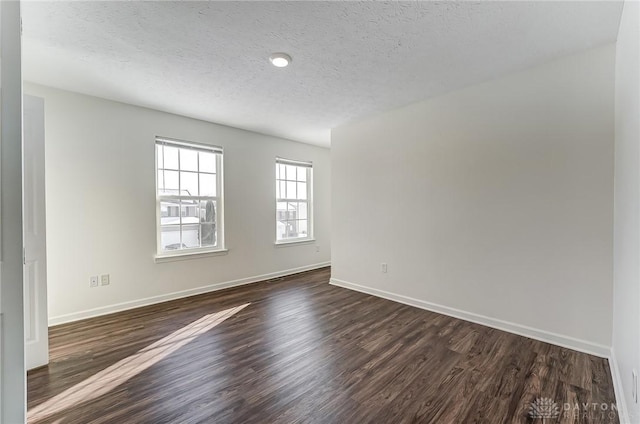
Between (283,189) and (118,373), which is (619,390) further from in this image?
(283,189)

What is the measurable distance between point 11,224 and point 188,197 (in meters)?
2.80

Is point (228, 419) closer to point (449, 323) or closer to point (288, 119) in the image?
point (449, 323)

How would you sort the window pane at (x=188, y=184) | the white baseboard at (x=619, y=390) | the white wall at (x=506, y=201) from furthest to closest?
the window pane at (x=188, y=184) → the white wall at (x=506, y=201) → the white baseboard at (x=619, y=390)

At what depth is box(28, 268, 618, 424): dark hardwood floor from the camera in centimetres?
158

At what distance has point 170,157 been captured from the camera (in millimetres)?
3666

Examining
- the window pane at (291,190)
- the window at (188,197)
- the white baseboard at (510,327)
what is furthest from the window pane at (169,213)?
the white baseboard at (510,327)

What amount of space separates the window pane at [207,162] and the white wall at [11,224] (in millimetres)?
2924

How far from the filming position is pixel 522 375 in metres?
1.90

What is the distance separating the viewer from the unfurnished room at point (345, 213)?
163 cm

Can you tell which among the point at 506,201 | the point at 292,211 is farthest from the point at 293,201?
the point at 506,201

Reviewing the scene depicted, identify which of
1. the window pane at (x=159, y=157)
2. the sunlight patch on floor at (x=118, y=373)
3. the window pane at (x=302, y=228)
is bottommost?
the sunlight patch on floor at (x=118, y=373)

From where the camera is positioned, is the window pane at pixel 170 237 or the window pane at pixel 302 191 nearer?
the window pane at pixel 170 237

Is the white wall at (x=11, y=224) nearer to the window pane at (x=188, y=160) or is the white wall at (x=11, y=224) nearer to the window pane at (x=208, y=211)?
the window pane at (x=188, y=160)

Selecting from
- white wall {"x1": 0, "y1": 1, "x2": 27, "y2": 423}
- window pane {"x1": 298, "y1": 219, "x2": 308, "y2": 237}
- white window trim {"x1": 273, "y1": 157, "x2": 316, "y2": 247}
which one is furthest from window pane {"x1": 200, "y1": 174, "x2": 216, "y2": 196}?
white wall {"x1": 0, "y1": 1, "x2": 27, "y2": 423}
